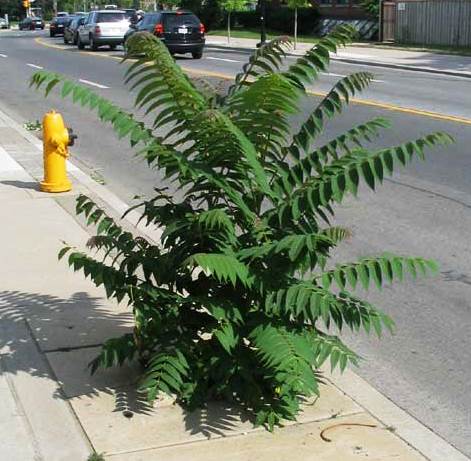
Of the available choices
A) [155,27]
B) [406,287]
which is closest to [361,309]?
[406,287]

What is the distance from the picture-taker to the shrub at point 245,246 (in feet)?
13.4

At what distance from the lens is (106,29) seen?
40344 mm

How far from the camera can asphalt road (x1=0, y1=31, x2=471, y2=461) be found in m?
5.00

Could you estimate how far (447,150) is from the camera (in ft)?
40.7

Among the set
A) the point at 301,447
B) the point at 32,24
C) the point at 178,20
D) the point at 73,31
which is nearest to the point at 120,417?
the point at 301,447

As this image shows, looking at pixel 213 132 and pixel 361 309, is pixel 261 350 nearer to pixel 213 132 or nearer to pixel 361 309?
pixel 361 309

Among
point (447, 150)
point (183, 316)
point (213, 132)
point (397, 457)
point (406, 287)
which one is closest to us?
point (397, 457)

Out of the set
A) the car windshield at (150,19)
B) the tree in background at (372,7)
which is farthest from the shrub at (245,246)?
the tree in background at (372,7)

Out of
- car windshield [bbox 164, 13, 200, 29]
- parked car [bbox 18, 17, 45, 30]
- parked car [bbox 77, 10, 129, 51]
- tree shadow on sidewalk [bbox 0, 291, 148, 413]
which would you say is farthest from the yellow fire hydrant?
parked car [bbox 18, 17, 45, 30]

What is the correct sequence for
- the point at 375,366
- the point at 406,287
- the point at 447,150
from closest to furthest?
the point at 375,366
the point at 406,287
the point at 447,150

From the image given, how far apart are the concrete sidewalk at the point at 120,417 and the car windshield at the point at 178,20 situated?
94.4 feet

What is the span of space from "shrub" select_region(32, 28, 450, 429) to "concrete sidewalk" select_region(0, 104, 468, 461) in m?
0.14

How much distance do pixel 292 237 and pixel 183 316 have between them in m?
0.81

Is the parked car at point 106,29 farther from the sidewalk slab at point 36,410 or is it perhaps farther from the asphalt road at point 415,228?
the sidewalk slab at point 36,410
